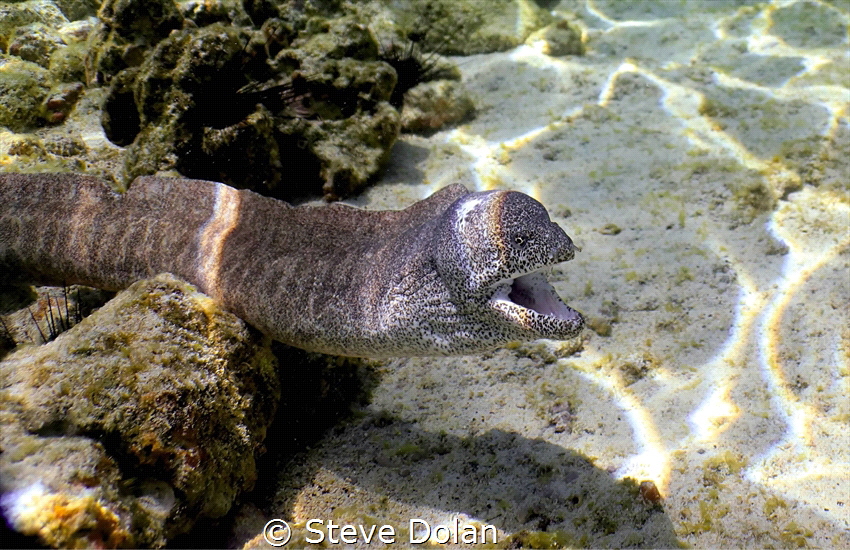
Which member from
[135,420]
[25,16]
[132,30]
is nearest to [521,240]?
[135,420]

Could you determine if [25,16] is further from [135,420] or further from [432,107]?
[135,420]

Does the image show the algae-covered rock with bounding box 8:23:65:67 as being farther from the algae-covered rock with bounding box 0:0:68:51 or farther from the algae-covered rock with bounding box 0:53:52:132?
the algae-covered rock with bounding box 0:53:52:132

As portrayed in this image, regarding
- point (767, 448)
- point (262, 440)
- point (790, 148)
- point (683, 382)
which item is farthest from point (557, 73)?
point (262, 440)

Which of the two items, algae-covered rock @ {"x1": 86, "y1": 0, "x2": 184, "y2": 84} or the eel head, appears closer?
the eel head

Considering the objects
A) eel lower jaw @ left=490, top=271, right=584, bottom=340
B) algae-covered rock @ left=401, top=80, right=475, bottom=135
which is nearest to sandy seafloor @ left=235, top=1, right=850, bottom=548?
algae-covered rock @ left=401, top=80, right=475, bottom=135

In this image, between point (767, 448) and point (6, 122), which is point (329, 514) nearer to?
point (767, 448)

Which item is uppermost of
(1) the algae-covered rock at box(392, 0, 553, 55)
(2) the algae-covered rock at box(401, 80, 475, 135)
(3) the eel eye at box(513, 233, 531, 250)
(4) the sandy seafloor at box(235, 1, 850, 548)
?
(3) the eel eye at box(513, 233, 531, 250)

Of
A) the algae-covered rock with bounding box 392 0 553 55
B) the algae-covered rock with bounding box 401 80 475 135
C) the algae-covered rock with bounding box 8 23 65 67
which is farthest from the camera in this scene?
the algae-covered rock with bounding box 392 0 553 55
